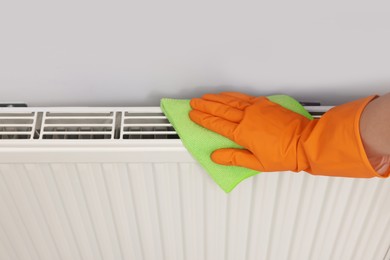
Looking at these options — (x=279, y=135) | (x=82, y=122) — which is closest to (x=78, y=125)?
(x=82, y=122)

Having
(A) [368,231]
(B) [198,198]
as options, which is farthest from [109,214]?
(A) [368,231]

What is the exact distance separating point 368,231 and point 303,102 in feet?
1.03

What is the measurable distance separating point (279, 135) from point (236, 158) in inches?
2.7

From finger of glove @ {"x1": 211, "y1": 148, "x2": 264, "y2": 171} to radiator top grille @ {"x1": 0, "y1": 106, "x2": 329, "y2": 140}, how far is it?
0.25 feet

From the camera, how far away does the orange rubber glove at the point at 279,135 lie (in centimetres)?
58

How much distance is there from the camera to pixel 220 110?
0.62 meters

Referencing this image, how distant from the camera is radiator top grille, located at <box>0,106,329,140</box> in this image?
2.09ft

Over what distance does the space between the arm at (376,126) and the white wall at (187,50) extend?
0.09 meters

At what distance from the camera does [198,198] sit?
724 millimetres

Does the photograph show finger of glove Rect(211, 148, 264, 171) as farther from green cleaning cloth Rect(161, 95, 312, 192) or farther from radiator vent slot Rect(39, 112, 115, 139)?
radiator vent slot Rect(39, 112, 115, 139)

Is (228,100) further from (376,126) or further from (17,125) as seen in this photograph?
(17,125)

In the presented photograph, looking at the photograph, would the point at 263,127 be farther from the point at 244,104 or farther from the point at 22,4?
the point at 22,4

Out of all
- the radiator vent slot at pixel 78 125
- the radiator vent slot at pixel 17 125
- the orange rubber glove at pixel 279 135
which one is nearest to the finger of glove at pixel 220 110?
the orange rubber glove at pixel 279 135

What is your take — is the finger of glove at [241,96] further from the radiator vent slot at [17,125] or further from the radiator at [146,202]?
the radiator vent slot at [17,125]
